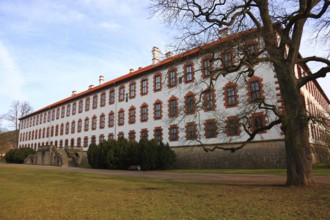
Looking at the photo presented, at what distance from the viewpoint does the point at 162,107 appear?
105 ft

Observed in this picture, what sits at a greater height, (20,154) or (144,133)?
(144,133)

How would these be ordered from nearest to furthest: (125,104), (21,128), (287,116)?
(287,116) → (125,104) → (21,128)

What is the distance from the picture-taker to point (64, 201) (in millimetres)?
8016

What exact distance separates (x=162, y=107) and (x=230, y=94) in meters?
8.76

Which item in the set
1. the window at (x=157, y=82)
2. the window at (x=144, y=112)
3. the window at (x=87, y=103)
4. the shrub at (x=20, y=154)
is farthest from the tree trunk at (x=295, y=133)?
the shrub at (x=20, y=154)

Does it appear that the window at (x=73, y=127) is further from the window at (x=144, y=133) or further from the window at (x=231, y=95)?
the window at (x=231, y=95)

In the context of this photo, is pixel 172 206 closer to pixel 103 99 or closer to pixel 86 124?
pixel 103 99

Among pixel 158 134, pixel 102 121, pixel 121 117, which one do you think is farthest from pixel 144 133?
pixel 102 121

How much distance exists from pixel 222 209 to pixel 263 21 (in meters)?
8.11

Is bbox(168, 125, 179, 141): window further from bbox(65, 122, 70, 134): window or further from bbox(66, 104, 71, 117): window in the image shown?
bbox(66, 104, 71, 117): window

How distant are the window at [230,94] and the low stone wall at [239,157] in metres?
3.95

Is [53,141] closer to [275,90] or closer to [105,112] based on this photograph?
[105,112]

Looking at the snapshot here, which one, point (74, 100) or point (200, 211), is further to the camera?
point (74, 100)

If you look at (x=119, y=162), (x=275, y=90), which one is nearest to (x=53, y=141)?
(x=119, y=162)
